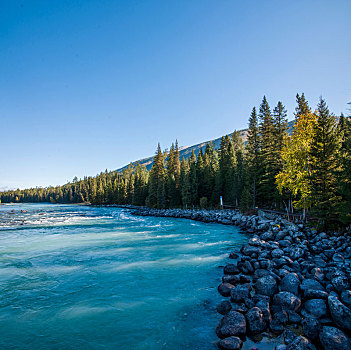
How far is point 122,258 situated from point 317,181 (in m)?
15.0

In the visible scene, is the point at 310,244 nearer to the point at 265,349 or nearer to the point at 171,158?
the point at 265,349

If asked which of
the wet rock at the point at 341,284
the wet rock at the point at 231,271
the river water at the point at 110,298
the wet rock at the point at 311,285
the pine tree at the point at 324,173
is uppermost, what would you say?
the pine tree at the point at 324,173

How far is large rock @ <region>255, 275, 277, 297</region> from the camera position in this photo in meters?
7.71

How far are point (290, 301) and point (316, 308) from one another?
0.68 meters

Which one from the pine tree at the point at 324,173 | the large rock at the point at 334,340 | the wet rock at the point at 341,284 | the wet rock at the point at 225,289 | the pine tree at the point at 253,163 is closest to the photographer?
the large rock at the point at 334,340

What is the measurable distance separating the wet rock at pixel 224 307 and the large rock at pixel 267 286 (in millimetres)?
1512

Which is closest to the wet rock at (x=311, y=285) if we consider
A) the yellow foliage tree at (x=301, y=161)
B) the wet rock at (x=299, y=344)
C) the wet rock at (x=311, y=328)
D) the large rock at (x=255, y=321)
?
the wet rock at (x=311, y=328)

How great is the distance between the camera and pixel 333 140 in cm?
1636

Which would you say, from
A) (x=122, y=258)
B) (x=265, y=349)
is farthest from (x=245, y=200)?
(x=265, y=349)

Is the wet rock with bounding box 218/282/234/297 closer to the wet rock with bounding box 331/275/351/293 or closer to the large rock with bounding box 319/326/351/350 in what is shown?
the large rock with bounding box 319/326/351/350

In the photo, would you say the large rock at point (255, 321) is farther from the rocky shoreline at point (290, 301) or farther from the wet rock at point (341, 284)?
the wet rock at point (341, 284)

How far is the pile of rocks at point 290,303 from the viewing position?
541 cm

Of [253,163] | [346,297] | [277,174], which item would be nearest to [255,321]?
[346,297]

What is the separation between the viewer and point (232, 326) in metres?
5.82
